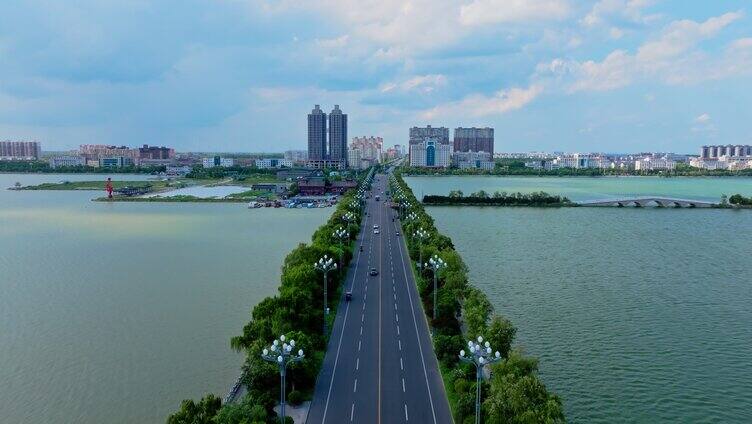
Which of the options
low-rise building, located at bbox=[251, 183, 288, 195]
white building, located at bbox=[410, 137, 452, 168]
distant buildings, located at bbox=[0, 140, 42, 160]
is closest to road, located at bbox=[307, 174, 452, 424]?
low-rise building, located at bbox=[251, 183, 288, 195]

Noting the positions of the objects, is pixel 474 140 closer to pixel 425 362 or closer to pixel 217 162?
pixel 217 162

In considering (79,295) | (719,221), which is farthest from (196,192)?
(719,221)

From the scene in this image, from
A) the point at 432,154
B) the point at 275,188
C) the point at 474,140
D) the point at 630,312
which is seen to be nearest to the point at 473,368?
the point at 630,312

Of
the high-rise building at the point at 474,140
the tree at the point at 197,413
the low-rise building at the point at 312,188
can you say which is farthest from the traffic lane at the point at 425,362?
the high-rise building at the point at 474,140

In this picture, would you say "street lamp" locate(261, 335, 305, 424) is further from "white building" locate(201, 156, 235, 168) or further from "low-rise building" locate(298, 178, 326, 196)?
"white building" locate(201, 156, 235, 168)

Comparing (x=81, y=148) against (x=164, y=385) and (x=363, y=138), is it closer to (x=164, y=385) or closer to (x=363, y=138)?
(x=363, y=138)
